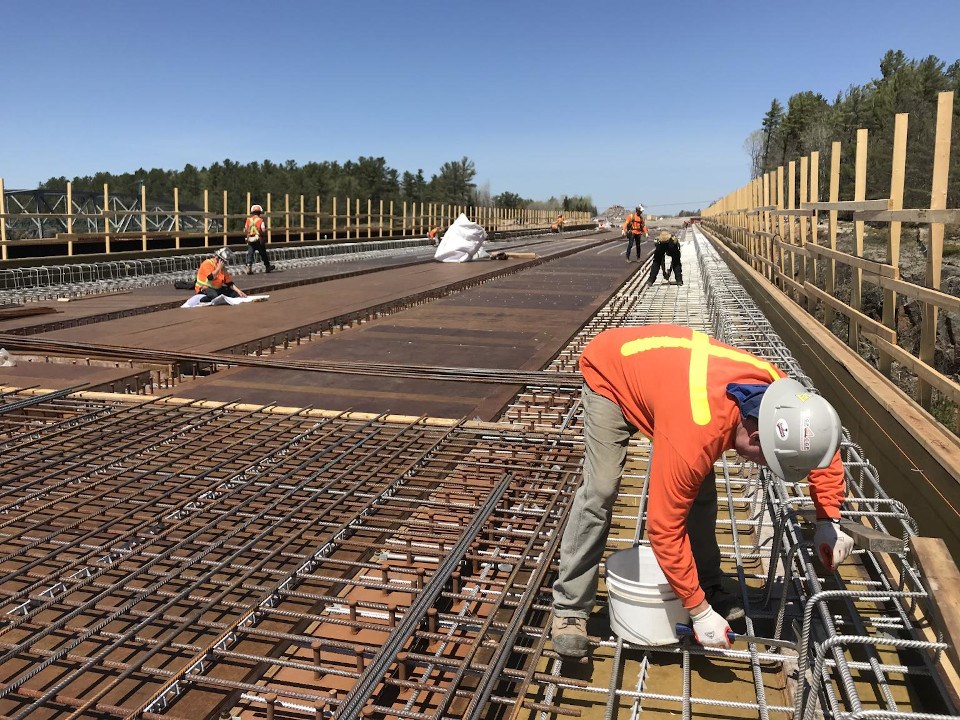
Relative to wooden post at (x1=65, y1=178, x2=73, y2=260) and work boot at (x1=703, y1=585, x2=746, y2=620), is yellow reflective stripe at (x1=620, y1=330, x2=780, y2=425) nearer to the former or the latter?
work boot at (x1=703, y1=585, x2=746, y2=620)

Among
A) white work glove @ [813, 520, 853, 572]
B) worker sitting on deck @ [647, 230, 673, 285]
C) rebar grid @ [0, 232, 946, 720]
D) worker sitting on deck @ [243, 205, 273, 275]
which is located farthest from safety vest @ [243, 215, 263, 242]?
white work glove @ [813, 520, 853, 572]

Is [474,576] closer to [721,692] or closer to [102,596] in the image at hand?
[721,692]

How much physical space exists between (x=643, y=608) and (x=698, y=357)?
34.9 inches

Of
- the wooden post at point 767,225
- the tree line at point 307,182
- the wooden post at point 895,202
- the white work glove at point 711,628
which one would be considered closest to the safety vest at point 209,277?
the wooden post at point 895,202

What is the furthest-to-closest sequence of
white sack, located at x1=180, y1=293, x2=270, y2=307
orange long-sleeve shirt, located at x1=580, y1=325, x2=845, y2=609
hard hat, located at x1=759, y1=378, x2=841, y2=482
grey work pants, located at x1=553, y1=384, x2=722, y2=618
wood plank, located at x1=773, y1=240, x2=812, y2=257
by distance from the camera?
wood plank, located at x1=773, y1=240, x2=812, y2=257
white sack, located at x1=180, y1=293, x2=270, y2=307
grey work pants, located at x1=553, y1=384, x2=722, y2=618
orange long-sleeve shirt, located at x1=580, y1=325, x2=845, y2=609
hard hat, located at x1=759, y1=378, x2=841, y2=482

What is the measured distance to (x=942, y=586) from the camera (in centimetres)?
262

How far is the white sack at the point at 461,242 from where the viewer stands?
19781 mm

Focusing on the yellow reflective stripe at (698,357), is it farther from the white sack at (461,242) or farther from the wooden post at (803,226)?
the white sack at (461,242)

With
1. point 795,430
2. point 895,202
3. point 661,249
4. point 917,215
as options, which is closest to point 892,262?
point 895,202

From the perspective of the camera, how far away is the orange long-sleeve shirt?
2256 millimetres

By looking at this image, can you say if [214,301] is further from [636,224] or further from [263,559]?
[636,224]

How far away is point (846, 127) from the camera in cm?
5144

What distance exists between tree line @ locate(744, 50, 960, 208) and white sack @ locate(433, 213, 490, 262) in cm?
870

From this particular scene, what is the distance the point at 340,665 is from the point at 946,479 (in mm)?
3564
